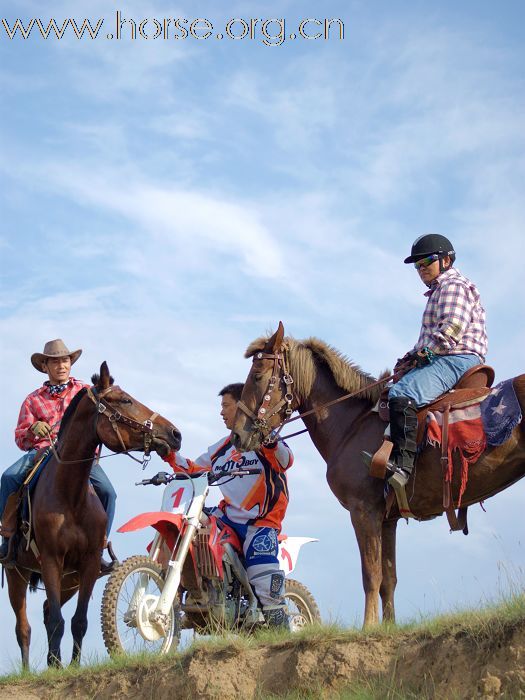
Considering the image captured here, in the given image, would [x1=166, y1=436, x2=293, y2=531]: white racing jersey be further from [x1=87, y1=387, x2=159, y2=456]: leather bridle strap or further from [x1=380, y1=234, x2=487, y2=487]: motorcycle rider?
[x1=380, y1=234, x2=487, y2=487]: motorcycle rider

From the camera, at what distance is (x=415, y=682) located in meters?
7.90

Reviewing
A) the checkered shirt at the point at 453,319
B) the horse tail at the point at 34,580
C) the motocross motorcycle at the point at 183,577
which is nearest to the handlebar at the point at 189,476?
the motocross motorcycle at the point at 183,577

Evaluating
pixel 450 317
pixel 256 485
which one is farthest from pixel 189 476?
pixel 450 317

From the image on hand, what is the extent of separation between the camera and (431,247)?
10664 mm

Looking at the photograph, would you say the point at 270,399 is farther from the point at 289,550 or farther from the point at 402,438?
the point at 289,550

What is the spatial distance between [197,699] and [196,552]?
68.8 inches

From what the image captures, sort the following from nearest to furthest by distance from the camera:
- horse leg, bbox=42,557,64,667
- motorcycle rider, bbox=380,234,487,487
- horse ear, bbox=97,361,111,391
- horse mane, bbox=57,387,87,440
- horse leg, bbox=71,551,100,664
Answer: motorcycle rider, bbox=380,234,487,487 < horse leg, bbox=42,557,64,667 < horse leg, bbox=71,551,100,664 < horse ear, bbox=97,361,111,391 < horse mane, bbox=57,387,87,440

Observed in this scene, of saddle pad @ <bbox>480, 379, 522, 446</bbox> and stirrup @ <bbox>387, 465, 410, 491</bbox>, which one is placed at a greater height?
saddle pad @ <bbox>480, 379, 522, 446</bbox>

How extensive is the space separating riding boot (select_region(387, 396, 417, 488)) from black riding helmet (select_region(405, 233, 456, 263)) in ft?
5.27

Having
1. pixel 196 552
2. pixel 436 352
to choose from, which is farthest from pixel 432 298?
pixel 196 552

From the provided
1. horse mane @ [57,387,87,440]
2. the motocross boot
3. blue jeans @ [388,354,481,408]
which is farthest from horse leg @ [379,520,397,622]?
horse mane @ [57,387,87,440]

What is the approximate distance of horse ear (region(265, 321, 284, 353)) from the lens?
10656 mm

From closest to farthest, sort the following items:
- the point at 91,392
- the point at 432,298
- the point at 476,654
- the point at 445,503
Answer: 1. the point at 476,654
2. the point at 445,503
3. the point at 432,298
4. the point at 91,392

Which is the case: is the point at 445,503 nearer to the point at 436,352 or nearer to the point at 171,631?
the point at 436,352
